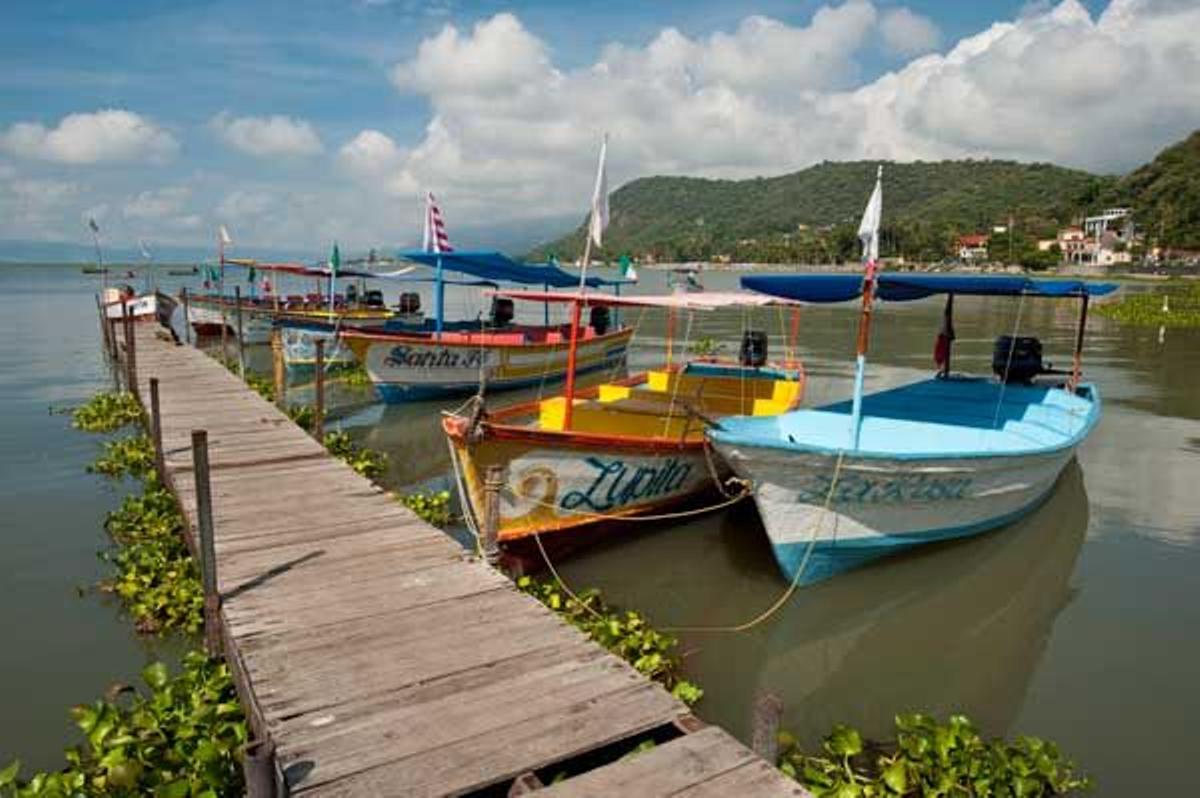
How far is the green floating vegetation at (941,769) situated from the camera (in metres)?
4.70

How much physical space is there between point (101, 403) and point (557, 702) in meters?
15.8

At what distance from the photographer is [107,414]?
15914 millimetres

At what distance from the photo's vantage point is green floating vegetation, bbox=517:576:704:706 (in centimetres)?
616

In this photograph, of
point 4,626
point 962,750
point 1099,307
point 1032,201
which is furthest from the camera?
point 1032,201

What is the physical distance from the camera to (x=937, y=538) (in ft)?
29.0

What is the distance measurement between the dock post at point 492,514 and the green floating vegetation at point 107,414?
39.4ft

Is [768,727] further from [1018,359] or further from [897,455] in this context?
[1018,359]

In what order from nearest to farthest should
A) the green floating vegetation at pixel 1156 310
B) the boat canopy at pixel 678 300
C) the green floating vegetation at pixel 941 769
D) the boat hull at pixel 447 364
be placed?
the green floating vegetation at pixel 941 769 → the boat canopy at pixel 678 300 → the boat hull at pixel 447 364 → the green floating vegetation at pixel 1156 310

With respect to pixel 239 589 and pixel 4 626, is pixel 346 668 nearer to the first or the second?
pixel 239 589

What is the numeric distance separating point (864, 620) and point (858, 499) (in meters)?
1.27

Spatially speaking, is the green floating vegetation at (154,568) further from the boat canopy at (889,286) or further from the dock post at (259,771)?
the boat canopy at (889,286)

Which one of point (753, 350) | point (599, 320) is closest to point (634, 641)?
point (753, 350)

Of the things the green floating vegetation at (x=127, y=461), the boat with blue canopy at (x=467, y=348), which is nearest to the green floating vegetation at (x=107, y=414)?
the green floating vegetation at (x=127, y=461)

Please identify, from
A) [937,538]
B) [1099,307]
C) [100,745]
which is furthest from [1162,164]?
[100,745]
